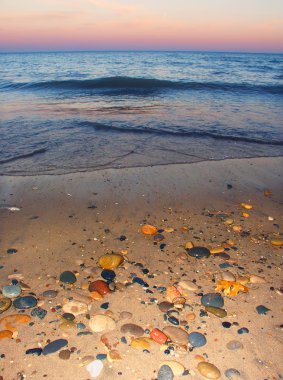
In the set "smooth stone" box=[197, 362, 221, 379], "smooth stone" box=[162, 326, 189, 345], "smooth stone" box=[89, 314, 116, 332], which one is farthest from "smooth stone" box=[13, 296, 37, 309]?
"smooth stone" box=[197, 362, 221, 379]

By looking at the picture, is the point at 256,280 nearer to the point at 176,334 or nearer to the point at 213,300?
the point at 213,300

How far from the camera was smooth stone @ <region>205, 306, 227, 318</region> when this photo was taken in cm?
268

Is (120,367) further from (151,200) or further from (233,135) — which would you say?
(233,135)

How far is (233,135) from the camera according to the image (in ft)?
28.3

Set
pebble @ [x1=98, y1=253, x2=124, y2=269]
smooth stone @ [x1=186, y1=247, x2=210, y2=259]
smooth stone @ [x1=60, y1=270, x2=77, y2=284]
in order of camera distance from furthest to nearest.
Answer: smooth stone @ [x1=186, y1=247, x2=210, y2=259], pebble @ [x1=98, y1=253, x2=124, y2=269], smooth stone @ [x1=60, y1=270, x2=77, y2=284]

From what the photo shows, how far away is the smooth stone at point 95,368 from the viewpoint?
2.16 m

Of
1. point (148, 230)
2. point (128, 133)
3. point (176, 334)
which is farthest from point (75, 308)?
point (128, 133)

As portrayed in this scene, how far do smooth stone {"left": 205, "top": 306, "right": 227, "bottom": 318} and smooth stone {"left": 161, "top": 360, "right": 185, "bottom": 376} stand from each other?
2.08 feet

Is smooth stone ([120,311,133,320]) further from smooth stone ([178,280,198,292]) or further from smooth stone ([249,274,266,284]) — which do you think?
smooth stone ([249,274,266,284])

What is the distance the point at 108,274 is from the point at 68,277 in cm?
44

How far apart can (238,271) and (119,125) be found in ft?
23.7

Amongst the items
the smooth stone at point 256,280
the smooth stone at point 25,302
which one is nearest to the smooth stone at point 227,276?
the smooth stone at point 256,280

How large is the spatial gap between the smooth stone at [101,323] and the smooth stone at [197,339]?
0.68 meters

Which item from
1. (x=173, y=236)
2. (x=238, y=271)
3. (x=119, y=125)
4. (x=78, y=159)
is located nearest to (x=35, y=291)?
(x=173, y=236)
